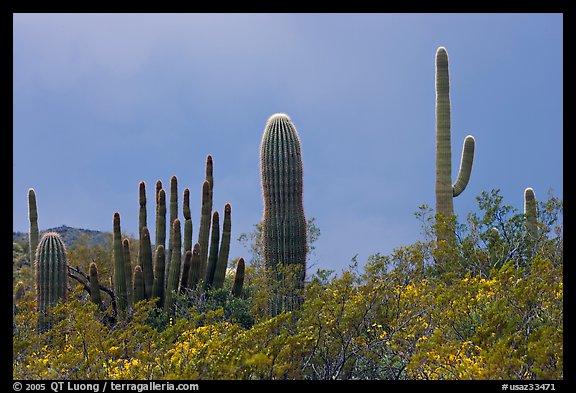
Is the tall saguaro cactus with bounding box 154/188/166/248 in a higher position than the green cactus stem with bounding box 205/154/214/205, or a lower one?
lower

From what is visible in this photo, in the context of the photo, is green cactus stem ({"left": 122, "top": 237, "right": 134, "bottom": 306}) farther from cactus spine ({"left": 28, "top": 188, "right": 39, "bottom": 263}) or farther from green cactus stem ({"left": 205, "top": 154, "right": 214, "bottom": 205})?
cactus spine ({"left": 28, "top": 188, "right": 39, "bottom": 263})

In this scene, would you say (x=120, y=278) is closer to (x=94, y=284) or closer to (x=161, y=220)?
(x=94, y=284)

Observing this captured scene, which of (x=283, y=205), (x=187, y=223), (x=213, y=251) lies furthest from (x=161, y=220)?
(x=283, y=205)

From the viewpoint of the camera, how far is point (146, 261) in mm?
14367

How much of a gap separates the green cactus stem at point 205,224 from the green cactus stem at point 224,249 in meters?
0.35

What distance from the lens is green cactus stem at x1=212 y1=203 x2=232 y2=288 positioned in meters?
14.4

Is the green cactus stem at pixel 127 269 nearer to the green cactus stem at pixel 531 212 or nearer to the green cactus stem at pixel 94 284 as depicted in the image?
the green cactus stem at pixel 94 284

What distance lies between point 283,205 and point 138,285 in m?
3.34

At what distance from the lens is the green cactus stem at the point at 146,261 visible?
1431cm

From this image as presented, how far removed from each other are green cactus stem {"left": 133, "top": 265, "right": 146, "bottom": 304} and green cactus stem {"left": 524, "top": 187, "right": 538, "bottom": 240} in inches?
299

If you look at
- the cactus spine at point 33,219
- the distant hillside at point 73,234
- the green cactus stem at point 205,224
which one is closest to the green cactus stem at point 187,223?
the green cactus stem at point 205,224

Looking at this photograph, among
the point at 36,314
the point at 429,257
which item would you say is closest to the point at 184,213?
the point at 36,314

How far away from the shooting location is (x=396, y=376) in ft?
30.8

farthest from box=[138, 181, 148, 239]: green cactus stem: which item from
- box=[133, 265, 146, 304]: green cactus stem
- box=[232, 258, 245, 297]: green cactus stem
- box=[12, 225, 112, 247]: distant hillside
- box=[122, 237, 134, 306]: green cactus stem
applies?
box=[12, 225, 112, 247]: distant hillside
